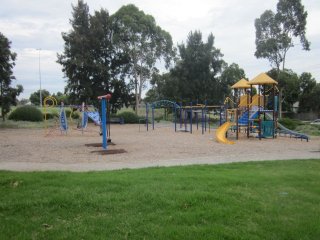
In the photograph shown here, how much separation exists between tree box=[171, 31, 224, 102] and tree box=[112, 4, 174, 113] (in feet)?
9.47

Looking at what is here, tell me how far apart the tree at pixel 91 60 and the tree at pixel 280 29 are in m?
16.3

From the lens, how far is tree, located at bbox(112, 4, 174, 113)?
42653mm

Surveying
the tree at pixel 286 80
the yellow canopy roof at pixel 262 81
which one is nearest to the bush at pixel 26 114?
the yellow canopy roof at pixel 262 81

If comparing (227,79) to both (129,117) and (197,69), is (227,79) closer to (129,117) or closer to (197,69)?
(197,69)

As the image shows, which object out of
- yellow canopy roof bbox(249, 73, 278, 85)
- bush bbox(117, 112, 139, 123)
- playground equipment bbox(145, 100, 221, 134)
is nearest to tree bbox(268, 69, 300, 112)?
playground equipment bbox(145, 100, 221, 134)

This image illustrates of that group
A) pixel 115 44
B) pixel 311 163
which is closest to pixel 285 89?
pixel 115 44

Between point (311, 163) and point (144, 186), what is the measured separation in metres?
5.95

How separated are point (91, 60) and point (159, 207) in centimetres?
3613

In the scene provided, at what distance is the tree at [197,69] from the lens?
42.8 metres

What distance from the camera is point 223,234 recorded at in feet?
14.3

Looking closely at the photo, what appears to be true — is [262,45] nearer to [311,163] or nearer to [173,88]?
[173,88]

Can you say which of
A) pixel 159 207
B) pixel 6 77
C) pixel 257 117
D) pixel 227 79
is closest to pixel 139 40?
pixel 227 79

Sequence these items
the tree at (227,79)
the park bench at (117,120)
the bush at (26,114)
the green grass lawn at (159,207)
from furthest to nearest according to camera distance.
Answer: the tree at (227,79)
the park bench at (117,120)
the bush at (26,114)
the green grass lawn at (159,207)

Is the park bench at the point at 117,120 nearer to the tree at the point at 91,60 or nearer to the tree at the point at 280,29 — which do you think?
the tree at the point at 91,60
